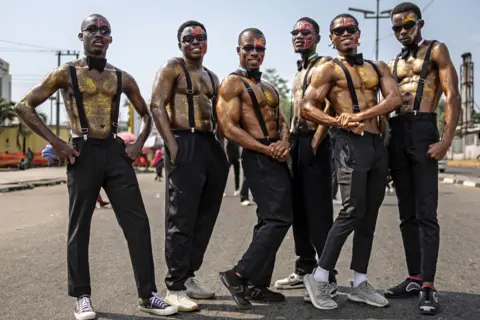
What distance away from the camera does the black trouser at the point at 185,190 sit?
4.70 metres

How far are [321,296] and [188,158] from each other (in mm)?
1513

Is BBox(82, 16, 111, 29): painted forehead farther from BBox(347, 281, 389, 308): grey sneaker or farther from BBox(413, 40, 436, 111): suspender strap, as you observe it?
BBox(347, 281, 389, 308): grey sneaker

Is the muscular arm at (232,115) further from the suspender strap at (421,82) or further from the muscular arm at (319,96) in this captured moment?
the suspender strap at (421,82)

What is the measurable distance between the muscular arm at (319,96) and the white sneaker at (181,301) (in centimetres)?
A: 172

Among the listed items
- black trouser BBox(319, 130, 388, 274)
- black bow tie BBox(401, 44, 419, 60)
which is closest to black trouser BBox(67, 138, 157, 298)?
black trouser BBox(319, 130, 388, 274)

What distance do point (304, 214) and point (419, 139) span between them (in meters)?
1.23

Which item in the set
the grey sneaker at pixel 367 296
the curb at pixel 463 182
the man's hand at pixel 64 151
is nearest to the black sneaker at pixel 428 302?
the grey sneaker at pixel 367 296

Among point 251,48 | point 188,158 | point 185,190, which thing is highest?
point 251,48

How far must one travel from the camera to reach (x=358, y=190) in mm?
4551

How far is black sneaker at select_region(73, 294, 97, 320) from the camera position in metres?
4.19

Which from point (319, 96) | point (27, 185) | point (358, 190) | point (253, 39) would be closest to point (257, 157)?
point (319, 96)

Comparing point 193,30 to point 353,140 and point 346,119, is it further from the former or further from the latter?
point 353,140

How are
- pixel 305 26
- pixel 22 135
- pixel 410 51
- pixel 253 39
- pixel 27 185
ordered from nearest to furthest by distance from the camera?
1. pixel 253 39
2. pixel 410 51
3. pixel 305 26
4. pixel 27 185
5. pixel 22 135

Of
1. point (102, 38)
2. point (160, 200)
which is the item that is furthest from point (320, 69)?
point (160, 200)
